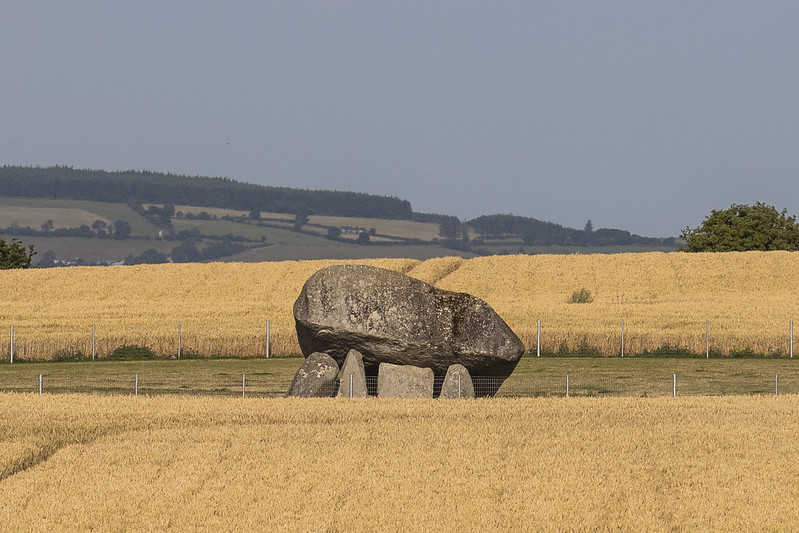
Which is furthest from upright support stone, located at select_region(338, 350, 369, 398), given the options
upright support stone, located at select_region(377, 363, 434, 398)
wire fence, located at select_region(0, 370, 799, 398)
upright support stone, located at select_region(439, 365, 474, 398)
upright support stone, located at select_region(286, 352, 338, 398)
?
upright support stone, located at select_region(439, 365, 474, 398)

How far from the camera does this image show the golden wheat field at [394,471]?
14062 mm

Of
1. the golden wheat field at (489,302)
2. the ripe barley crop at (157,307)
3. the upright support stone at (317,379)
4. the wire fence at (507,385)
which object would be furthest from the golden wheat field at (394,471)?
the golden wheat field at (489,302)

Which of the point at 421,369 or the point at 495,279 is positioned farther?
the point at 495,279

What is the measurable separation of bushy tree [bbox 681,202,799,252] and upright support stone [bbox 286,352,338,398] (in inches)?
3121

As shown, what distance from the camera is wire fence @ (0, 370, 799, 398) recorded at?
31016mm

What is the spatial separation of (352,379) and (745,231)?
265 feet

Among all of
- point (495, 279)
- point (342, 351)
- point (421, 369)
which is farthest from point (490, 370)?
point (495, 279)

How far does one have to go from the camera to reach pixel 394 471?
15891 millimetres

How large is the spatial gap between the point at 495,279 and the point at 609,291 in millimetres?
11491

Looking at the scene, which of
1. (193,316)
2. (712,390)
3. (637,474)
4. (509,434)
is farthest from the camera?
(193,316)

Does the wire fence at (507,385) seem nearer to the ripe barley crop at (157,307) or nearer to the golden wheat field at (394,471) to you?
the ripe barley crop at (157,307)

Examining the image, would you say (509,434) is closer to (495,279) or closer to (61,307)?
(61,307)

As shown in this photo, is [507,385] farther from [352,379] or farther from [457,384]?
[352,379]

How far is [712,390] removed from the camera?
107 ft
